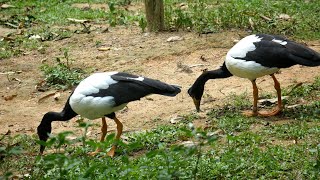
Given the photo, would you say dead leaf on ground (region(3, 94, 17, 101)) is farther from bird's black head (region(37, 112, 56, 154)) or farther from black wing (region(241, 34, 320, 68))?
black wing (region(241, 34, 320, 68))

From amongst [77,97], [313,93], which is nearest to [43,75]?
[77,97]

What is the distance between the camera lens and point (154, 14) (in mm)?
11297

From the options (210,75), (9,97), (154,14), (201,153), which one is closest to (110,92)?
A: (201,153)

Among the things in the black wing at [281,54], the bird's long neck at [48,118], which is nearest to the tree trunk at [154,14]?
the black wing at [281,54]

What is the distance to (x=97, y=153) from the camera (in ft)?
22.6

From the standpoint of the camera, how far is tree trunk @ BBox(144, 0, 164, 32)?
1122 centimetres

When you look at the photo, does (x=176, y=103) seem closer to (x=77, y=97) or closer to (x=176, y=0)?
(x=77, y=97)

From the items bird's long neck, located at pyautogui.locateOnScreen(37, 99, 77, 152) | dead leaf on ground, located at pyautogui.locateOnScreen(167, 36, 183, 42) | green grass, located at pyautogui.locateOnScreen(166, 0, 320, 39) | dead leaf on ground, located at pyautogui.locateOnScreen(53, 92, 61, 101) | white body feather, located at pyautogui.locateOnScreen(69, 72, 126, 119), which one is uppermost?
white body feather, located at pyautogui.locateOnScreen(69, 72, 126, 119)

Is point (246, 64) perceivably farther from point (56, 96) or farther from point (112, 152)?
point (56, 96)

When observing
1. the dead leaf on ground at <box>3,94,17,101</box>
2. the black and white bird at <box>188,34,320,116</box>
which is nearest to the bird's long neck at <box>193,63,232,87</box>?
the black and white bird at <box>188,34,320,116</box>

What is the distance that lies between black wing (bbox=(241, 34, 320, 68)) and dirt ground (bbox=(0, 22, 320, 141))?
42.3 inches

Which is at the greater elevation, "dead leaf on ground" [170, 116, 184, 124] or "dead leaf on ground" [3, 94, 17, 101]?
"dead leaf on ground" [170, 116, 184, 124]

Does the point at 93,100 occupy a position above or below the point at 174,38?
above

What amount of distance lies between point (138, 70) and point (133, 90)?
3098 millimetres
